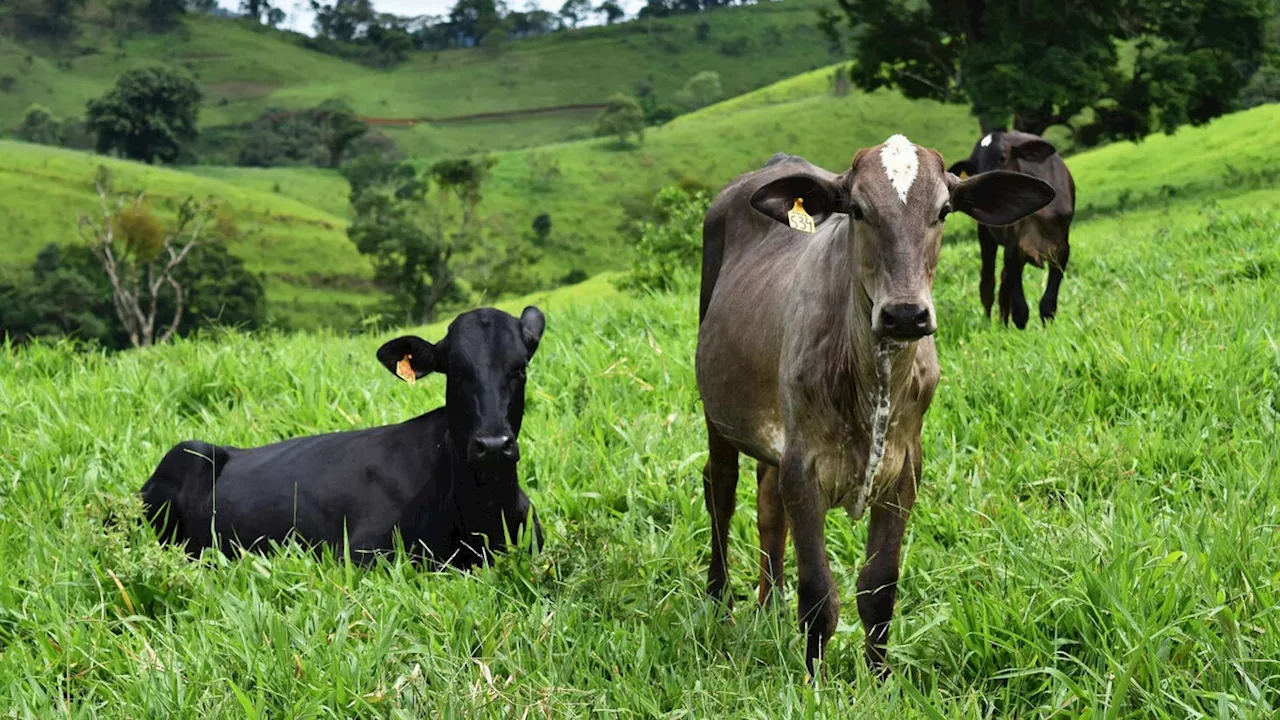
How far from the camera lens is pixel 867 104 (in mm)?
111125

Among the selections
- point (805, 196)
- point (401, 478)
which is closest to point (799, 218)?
point (805, 196)

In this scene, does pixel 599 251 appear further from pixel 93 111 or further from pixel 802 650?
pixel 802 650

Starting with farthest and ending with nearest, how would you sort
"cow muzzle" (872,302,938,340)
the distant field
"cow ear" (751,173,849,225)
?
1. the distant field
2. "cow ear" (751,173,849,225)
3. "cow muzzle" (872,302,938,340)

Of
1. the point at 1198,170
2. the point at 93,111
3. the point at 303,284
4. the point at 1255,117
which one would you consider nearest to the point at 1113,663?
the point at 1198,170

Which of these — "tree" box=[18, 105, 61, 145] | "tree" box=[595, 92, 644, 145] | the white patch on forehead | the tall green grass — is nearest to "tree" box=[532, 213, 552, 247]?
"tree" box=[595, 92, 644, 145]

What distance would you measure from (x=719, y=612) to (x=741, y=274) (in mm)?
1534

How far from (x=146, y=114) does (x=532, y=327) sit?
4973 inches

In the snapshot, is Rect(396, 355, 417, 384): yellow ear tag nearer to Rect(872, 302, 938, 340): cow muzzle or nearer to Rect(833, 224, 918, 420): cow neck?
Rect(833, 224, 918, 420): cow neck

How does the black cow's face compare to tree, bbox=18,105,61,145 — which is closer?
the black cow's face

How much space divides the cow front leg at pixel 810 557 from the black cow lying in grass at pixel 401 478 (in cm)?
172

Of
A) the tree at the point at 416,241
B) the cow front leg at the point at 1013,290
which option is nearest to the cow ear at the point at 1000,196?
the cow front leg at the point at 1013,290

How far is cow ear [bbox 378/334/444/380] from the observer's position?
582cm

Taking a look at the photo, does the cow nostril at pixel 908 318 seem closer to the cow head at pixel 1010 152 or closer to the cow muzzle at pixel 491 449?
the cow muzzle at pixel 491 449

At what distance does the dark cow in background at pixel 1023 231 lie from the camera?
9938 millimetres
